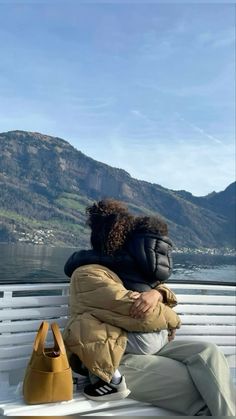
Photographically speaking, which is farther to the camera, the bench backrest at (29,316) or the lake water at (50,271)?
the lake water at (50,271)

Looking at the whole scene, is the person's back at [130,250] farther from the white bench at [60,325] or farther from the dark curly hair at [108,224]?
the white bench at [60,325]

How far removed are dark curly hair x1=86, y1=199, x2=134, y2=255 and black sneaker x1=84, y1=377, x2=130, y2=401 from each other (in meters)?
0.81

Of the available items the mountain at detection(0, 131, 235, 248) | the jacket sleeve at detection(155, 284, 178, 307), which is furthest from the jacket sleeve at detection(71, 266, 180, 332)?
the mountain at detection(0, 131, 235, 248)

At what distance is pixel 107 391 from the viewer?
283 centimetres

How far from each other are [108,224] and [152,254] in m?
0.34

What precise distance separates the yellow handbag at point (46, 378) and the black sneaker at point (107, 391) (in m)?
0.16

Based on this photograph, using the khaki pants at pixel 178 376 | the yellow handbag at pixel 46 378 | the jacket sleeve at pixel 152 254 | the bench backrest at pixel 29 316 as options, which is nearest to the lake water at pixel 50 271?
the bench backrest at pixel 29 316

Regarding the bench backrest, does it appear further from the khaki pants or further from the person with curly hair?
the khaki pants

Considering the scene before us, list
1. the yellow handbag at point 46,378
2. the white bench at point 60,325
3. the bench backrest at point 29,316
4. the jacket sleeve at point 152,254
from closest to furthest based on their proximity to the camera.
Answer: the yellow handbag at point 46,378, the white bench at point 60,325, the jacket sleeve at point 152,254, the bench backrest at point 29,316

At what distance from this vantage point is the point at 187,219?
170 metres

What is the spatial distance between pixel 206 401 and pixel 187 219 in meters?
169

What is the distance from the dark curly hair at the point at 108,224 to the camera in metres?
3.23

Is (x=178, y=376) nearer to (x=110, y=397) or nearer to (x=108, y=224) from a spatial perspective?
(x=110, y=397)

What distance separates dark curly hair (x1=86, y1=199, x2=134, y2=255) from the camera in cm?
323
